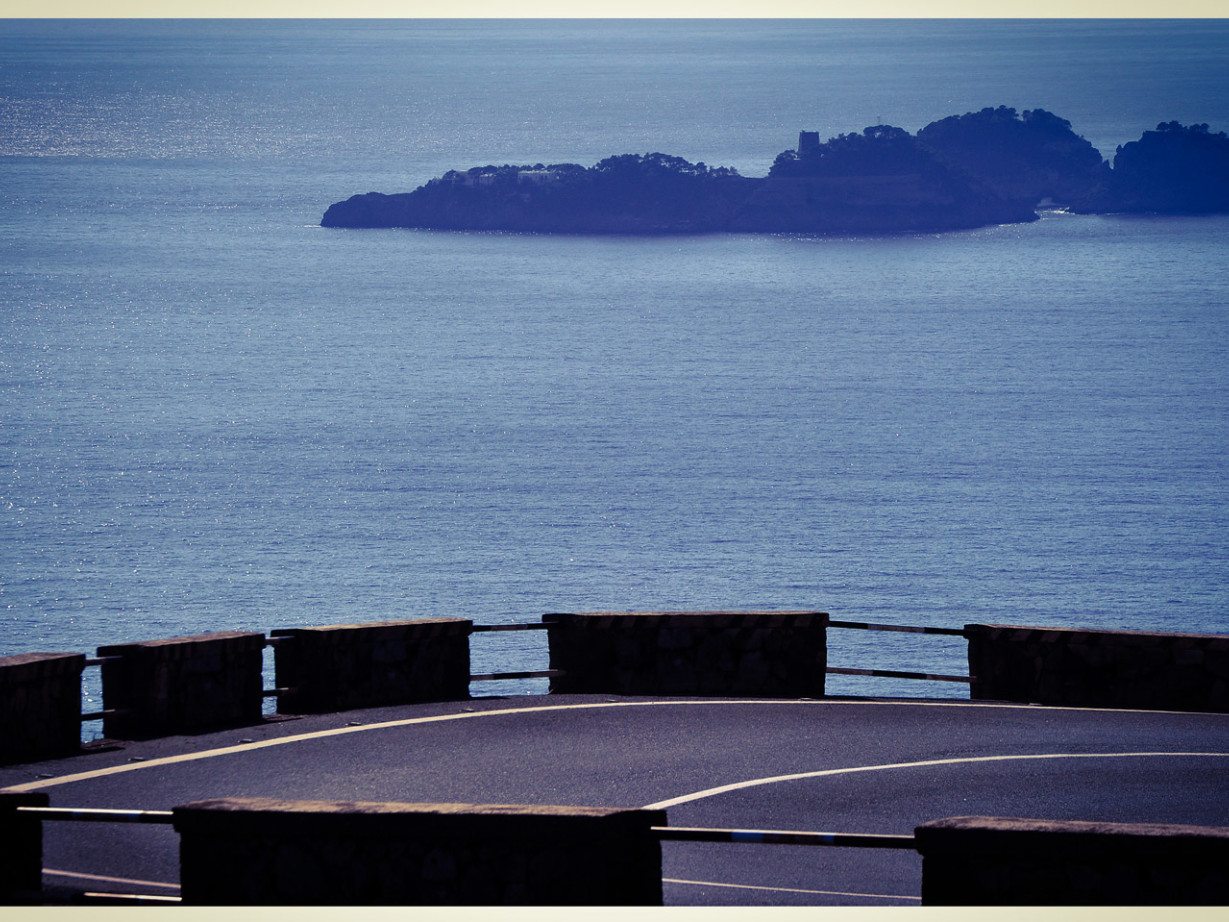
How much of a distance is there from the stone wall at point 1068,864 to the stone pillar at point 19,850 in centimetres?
496

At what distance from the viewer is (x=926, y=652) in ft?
310

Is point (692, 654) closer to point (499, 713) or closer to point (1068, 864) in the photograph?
point (499, 713)

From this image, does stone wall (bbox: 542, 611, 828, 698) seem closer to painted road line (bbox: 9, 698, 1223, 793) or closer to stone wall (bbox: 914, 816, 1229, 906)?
painted road line (bbox: 9, 698, 1223, 793)

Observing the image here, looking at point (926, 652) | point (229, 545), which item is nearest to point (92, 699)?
point (229, 545)

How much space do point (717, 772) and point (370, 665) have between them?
412cm

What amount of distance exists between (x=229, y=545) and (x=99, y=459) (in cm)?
3589

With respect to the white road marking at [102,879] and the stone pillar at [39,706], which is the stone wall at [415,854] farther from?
the stone pillar at [39,706]

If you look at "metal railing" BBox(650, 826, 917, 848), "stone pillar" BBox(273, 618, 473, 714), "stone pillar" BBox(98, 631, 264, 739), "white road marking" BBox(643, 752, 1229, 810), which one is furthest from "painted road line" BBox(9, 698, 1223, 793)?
"metal railing" BBox(650, 826, 917, 848)

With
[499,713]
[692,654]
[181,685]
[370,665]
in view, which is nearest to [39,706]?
[181,685]

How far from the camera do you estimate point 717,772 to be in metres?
13.6

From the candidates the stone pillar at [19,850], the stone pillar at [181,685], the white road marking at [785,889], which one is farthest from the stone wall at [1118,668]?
the stone pillar at [19,850]

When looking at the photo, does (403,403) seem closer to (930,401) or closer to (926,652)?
(930,401)

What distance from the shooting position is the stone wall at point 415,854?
8328 mm

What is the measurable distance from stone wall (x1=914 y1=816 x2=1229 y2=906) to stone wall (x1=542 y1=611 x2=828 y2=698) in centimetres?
865
